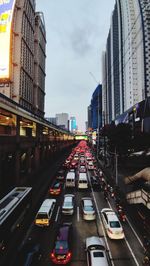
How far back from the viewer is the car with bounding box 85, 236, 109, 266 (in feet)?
41.1

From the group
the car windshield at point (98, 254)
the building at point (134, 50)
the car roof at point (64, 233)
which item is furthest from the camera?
the building at point (134, 50)

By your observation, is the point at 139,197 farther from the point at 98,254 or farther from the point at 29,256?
the point at 29,256

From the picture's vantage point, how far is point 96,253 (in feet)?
43.6

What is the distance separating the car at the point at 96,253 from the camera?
41.1 ft

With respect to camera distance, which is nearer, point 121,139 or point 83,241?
point 83,241

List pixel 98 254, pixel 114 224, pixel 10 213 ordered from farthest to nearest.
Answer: pixel 114 224
pixel 10 213
pixel 98 254

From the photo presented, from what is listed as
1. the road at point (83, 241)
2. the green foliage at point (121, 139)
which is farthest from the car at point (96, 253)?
the green foliage at point (121, 139)

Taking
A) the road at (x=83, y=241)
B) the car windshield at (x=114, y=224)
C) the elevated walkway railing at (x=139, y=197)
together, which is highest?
the elevated walkway railing at (x=139, y=197)

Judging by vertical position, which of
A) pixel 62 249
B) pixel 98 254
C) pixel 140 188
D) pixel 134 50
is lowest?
pixel 62 249

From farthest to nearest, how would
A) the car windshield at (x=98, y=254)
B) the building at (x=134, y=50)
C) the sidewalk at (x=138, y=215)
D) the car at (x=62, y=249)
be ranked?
1. the building at (x=134, y=50)
2. the sidewalk at (x=138, y=215)
3. the car at (x=62, y=249)
4. the car windshield at (x=98, y=254)

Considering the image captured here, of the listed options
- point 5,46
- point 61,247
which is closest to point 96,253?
point 61,247

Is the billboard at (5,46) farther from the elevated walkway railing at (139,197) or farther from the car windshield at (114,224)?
the elevated walkway railing at (139,197)

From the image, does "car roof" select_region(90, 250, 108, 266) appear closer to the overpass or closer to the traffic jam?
the traffic jam

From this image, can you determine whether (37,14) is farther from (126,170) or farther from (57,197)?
(57,197)
